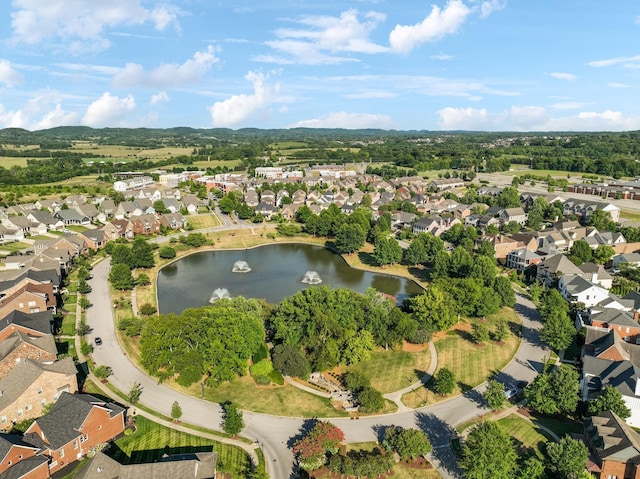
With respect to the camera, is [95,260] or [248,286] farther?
[95,260]

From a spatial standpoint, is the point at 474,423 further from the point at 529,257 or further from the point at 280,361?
the point at 529,257

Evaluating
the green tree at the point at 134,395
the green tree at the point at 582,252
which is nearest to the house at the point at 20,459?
the green tree at the point at 134,395

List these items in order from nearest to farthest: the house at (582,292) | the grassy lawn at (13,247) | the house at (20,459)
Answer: the house at (20,459) → the house at (582,292) → the grassy lawn at (13,247)

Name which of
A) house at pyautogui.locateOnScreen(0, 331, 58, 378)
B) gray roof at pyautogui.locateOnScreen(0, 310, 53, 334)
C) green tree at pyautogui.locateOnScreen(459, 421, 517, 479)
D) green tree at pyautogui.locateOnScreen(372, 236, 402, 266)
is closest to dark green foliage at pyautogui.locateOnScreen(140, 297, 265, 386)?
house at pyautogui.locateOnScreen(0, 331, 58, 378)

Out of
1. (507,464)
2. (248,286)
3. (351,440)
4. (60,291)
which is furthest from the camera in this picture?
(248,286)

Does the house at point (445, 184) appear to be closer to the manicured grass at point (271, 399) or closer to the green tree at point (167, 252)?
the green tree at point (167, 252)

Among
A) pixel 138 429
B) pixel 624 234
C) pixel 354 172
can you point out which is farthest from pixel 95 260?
pixel 354 172

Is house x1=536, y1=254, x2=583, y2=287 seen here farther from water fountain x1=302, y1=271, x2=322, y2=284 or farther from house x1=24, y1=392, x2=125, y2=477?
house x1=24, y1=392, x2=125, y2=477
